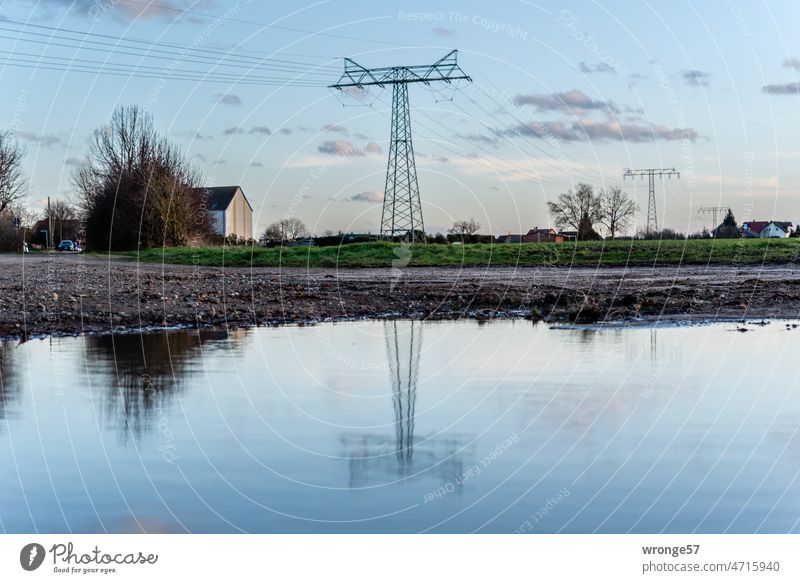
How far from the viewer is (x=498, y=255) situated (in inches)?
2308

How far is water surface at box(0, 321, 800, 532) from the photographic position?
6.57m

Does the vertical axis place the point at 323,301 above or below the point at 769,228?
below

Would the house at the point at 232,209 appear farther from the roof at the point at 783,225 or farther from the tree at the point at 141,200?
the roof at the point at 783,225

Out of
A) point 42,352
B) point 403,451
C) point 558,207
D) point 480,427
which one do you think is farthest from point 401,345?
point 558,207

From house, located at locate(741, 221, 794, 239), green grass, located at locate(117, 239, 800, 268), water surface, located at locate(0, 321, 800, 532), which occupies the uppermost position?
house, located at locate(741, 221, 794, 239)

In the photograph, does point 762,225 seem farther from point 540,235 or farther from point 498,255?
point 498,255

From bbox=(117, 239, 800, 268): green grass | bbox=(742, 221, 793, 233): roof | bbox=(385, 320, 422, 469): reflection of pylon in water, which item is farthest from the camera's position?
bbox=(742, 221, 793, 233): roof

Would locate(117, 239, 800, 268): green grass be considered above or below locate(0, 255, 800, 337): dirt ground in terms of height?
above

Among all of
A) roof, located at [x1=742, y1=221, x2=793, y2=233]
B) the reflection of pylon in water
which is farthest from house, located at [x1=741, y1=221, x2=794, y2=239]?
the reflection of pylon in water

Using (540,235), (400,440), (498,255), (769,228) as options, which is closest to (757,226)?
(769,228)

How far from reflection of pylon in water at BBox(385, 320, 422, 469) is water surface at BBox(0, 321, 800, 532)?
0.05 m

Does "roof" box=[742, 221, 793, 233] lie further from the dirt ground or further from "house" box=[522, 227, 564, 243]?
the dirt ground

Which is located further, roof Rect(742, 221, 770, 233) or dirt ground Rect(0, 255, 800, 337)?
roof Rect(742, 221, 770, 233)

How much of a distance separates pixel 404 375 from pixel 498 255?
46024 mm
